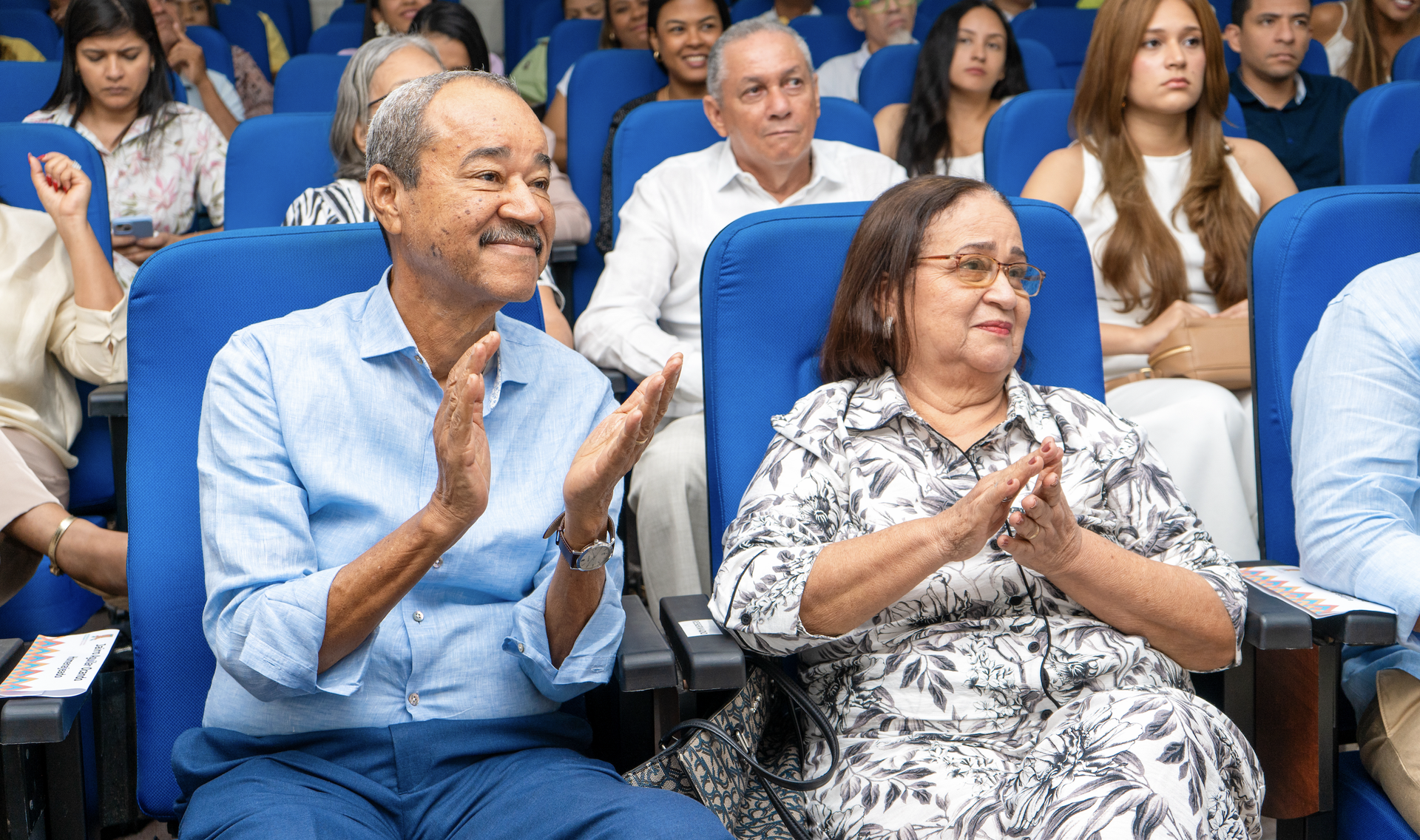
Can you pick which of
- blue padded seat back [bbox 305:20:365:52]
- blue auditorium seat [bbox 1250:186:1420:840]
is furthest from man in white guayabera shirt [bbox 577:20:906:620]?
blue padded seat back [bbox 305:20:365:52]

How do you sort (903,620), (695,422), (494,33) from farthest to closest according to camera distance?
(494,33) < (695,422) < (903,620)

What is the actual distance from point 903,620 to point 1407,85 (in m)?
1.90

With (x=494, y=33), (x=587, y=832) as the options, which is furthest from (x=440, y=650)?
(x=494, y=33)

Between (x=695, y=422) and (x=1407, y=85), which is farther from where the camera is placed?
(x=1407, y=85)

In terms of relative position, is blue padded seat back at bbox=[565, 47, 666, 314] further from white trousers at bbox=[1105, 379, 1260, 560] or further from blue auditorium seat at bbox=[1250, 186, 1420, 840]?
blue auditorium seat at bbox=[1250, 186, 1420, 840]

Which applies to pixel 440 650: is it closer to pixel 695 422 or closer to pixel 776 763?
pixel 776 763

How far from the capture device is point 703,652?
1235mm

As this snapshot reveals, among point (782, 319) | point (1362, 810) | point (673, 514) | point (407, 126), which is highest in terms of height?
point (407, 126)

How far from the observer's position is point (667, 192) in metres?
2.49

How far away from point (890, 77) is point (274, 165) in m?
1.82

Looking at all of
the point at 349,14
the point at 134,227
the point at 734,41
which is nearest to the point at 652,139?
the point at 734,41

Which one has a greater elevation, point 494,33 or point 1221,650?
point 494,33

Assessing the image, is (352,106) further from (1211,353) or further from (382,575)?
(1211,353)

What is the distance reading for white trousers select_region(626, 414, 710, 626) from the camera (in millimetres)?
2104
